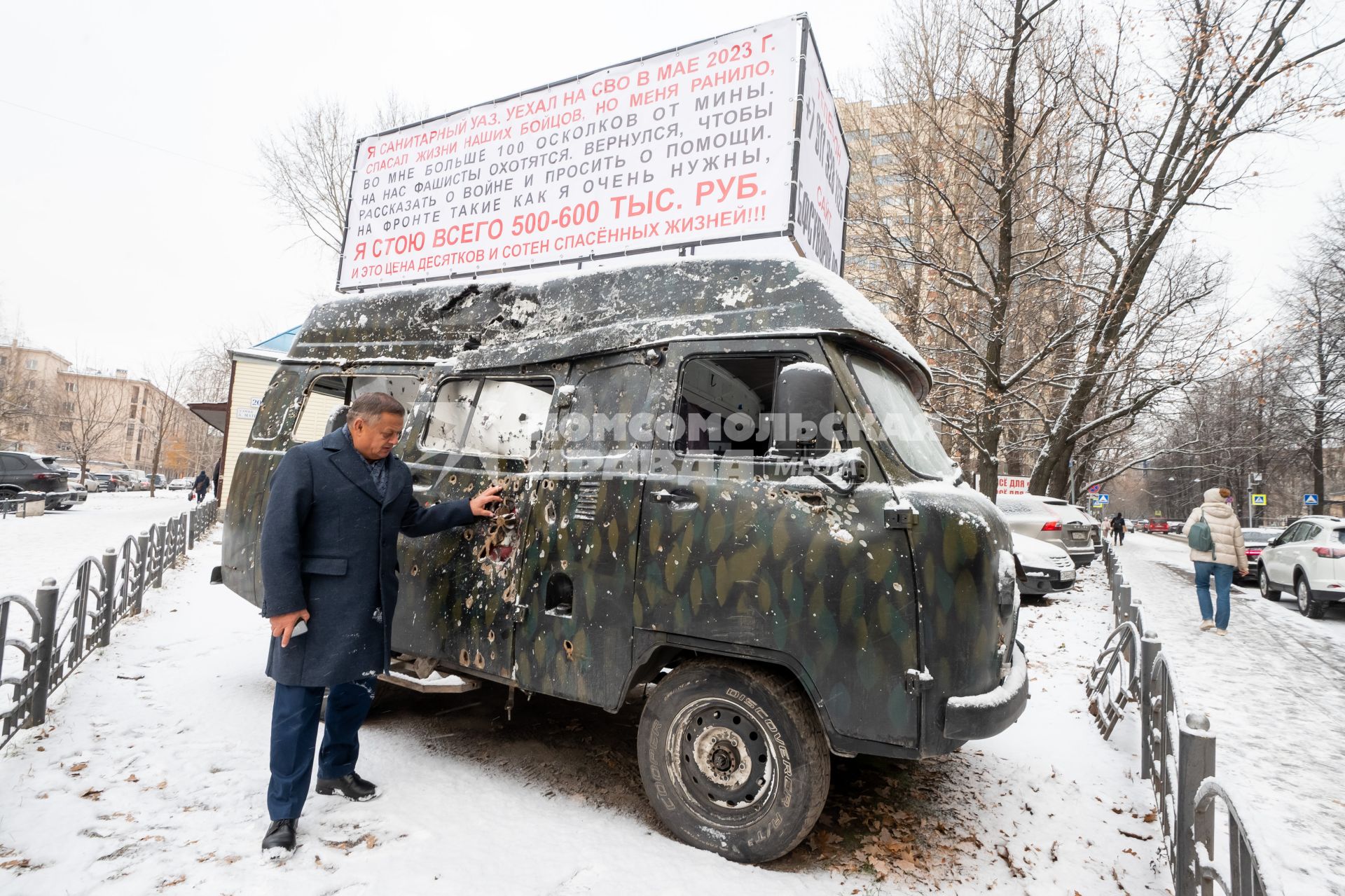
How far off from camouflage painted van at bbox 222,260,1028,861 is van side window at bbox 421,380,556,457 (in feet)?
0.07

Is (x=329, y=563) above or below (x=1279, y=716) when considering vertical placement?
above

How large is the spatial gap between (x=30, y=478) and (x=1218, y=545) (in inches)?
1224

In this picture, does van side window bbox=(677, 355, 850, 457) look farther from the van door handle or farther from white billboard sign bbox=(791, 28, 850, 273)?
white billboard sign bbox=(791, 28, 850, 273)

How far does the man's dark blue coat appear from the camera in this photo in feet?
10.5

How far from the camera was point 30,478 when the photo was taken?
2161 centimetres

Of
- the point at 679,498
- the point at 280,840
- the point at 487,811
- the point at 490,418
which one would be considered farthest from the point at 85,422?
the point at 679,498

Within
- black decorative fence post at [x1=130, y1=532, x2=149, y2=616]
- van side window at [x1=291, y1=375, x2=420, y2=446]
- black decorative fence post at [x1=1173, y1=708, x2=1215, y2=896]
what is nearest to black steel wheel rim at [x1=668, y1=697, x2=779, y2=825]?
black decorative fence post at [x1=1173, y1=708, x2=1215, y2=896]

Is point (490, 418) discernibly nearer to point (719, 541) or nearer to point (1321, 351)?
point (719, 541)

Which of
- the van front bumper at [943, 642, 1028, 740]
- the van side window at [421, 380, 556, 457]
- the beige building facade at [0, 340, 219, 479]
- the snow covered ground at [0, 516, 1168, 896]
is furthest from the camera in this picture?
the beige building facade at [0, 340, 219, 479]

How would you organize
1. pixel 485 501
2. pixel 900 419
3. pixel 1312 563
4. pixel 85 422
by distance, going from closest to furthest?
1. pixel 900 419
2. pixel 485 501
3. pixel 1312 563
4. pixel 85 422

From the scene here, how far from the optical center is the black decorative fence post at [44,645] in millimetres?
4410

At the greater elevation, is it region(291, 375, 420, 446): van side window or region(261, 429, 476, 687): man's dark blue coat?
region(291, 375, 420, 446): van side window

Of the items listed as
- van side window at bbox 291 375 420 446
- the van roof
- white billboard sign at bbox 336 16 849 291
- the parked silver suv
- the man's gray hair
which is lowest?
the parked silver suv

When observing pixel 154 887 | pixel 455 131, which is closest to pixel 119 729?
pixel 154 887
